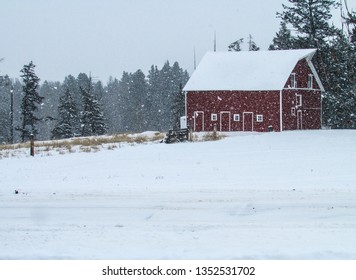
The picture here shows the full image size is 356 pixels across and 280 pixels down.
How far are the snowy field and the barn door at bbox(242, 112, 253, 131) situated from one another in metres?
24.5

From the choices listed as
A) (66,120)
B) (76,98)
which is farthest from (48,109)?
(66,120)

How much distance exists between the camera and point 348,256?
734 cm

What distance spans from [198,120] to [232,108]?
121 inches

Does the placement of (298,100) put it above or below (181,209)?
above

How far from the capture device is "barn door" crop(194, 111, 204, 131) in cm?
4607

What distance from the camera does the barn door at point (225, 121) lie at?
4534 centimetres

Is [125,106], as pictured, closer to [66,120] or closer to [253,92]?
[66,120]

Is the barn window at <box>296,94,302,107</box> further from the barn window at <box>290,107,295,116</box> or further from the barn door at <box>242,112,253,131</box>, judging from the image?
the barn door at <box>242,112,253,131</box>

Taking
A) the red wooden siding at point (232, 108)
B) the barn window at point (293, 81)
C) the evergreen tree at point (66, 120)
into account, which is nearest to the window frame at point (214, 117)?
the red wooden siding at point (232, 108)

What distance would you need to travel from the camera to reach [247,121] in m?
44.8
